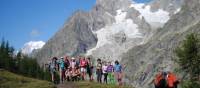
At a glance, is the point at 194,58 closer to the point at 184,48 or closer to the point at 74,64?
the point at 184,48

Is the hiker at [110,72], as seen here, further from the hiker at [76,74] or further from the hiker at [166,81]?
the hiker at [166,81]

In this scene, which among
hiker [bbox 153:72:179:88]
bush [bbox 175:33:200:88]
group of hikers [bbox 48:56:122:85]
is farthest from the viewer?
bush [bbox 175:33:200:88]

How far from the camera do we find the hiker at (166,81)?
34.3 m

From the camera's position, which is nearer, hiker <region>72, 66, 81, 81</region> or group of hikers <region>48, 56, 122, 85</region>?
group of hikers <region>48, 56, 122, 85</region>

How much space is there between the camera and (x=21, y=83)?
5819cm

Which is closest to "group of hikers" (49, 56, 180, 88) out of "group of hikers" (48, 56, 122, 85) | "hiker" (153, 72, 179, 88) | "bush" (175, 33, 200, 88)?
"group of hikers" (48, 56, 122, 85)

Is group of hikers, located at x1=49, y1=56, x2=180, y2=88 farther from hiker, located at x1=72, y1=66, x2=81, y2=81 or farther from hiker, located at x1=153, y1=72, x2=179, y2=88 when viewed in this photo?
hiker, located at x1=153, y1=72, x2=179, y2=88

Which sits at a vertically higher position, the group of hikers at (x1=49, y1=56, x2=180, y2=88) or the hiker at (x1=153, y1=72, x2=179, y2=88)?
the group of hikers at (x1=49, y1=56, x2=180, y2=88)

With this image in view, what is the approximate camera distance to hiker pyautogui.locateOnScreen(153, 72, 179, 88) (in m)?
34.3

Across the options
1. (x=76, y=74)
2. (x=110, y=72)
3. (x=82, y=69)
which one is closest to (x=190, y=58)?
(x=110, y=72)

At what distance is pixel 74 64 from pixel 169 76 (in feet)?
87.7

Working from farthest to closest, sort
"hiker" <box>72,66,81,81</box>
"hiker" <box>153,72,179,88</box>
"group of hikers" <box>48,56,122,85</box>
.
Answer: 1. "hiker" <box>72,66,81,81</box>
2. "group of hikers" <box>48,56,122,85</box>
3. "hiker" <box>153,72,179,88</box>

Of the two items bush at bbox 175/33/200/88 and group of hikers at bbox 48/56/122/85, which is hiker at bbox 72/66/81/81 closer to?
group of hikers at bbox 48/56/122/85

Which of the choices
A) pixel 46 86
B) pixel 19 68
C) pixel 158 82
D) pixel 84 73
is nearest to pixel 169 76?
pixel 158 82
